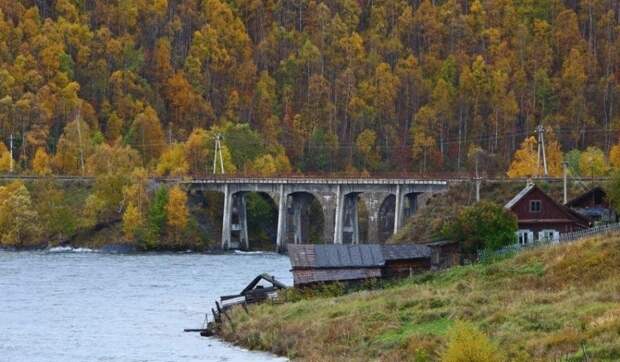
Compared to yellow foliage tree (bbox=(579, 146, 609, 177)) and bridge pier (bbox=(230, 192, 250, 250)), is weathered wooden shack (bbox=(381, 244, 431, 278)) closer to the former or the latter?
yellow foliage tree (bbox=(579, 146, 609, 177))

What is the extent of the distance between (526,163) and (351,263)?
281 feet

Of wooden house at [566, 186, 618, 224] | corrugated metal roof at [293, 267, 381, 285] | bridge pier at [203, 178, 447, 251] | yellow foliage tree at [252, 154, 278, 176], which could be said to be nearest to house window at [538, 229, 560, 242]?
wooden house at [566, 186, 618, 224]

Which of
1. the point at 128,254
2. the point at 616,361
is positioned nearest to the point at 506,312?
the point at 616,361

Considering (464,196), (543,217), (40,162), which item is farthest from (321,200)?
(543,217)

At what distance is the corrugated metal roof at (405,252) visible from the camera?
85438 mm

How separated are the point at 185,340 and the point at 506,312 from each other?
1594cm

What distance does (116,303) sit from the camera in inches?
3622

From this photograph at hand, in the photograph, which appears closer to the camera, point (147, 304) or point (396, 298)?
point (396, 298)

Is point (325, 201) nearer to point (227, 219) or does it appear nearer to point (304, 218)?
point (227, 219)

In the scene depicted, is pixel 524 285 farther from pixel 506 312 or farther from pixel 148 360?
pixel 148 360

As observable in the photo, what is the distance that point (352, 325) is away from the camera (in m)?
65.2

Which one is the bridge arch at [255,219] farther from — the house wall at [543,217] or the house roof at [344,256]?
the house roof at [344,256]

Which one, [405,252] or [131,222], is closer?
[405,252]

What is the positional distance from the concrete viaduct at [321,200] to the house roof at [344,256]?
191 feet
